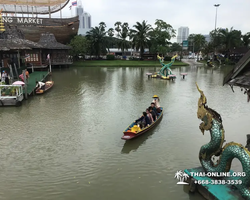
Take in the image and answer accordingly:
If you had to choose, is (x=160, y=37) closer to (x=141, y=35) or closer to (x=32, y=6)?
(x=141, y=35)

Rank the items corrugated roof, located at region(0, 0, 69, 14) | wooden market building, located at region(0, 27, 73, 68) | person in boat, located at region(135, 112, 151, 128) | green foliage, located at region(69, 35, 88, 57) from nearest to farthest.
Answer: person in boat, located at region(135, 112, 151, 128) → wooden market building, located at region(0, 27, 73, 68) → corrugated roof, located at region(0, 0, 69, 14) → green foliage, located at region(69, 35, 88, 57)

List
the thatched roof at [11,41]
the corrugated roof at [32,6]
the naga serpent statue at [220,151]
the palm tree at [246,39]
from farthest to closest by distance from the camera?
the palm tree at [246,39], the corrugated roof at [32,6], the thatched roof at [11,41], the naga serpent statue at [220,151]

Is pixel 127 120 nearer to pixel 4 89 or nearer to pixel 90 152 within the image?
pixel 90 152

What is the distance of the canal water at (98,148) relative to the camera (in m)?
6.75

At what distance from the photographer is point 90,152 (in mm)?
8875

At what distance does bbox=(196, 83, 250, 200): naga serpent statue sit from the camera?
17.4 feet

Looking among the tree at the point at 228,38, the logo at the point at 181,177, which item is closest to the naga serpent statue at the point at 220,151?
the logo at the point at 181,177

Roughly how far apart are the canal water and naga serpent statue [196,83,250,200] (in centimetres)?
111

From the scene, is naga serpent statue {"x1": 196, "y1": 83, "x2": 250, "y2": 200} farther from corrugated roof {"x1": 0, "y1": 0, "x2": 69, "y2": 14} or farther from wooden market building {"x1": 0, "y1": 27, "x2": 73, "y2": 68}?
corrugated roof {"x1": 0, "y1": 0, "x2": 69, "y2": 14}

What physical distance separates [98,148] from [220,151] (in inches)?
189

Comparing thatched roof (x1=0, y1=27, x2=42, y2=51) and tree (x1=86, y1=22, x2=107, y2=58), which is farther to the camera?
tree (x1=86, y1=22, x2=107, y2=58)

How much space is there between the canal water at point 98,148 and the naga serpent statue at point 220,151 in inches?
43.8

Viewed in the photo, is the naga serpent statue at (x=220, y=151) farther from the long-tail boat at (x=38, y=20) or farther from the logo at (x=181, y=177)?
the long-tail boat at (x=38, y=20)

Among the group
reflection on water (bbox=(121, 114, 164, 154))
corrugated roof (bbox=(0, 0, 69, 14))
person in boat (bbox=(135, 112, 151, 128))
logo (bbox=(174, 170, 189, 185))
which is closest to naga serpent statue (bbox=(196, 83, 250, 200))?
logo (bbox=(174, 170, 189, 185))
